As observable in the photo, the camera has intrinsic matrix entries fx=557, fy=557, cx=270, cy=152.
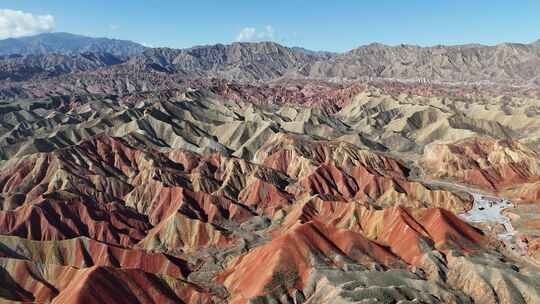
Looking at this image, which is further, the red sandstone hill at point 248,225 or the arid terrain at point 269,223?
the arid terrain at point 269,223

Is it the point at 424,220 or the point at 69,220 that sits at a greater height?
the point at 424,220

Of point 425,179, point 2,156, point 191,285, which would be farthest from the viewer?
point 2,156

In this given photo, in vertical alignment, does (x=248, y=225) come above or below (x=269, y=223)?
below

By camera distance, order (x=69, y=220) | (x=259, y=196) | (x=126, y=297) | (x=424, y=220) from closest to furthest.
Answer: (x=126, y=297), (x=424, y=220), (x=69, y=220), (x=259, y=196)

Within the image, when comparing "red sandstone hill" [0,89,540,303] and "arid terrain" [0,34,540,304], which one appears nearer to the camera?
"red sandstone hill" [0,89,540,303]

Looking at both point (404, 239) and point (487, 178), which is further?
point (487, 178)

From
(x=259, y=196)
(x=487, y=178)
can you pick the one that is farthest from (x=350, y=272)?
(x=487, y=178)

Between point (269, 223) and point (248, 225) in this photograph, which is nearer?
point (248, 225)

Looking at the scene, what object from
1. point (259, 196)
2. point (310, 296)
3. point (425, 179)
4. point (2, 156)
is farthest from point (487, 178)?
point (2, 156)

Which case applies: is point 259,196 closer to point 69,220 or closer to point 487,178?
point 69,220
